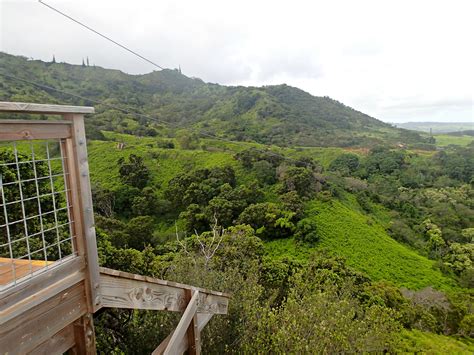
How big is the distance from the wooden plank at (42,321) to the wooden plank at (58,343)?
8 centimetres

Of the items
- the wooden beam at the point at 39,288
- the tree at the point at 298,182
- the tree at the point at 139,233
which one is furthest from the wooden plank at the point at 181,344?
the tree at the point at 298,182

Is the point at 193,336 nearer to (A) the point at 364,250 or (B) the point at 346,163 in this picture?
(A) the point at 364,250

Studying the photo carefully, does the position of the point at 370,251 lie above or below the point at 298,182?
below

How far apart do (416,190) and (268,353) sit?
40.6 metres

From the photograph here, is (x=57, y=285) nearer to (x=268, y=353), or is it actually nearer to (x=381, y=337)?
(x=268, y=353)

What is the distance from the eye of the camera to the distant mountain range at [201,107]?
153 feet

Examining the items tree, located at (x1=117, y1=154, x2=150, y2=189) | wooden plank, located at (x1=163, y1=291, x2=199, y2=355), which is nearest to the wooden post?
wooden plank, located at (x1=163, y1=291, x2=199, y2=355)

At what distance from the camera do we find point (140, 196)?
25.2 meters

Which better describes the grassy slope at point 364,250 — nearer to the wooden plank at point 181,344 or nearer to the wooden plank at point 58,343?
the wooden plank at point 181,344

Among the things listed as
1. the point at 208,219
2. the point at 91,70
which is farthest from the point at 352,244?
the point at 91,70

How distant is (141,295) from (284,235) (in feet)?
67.2

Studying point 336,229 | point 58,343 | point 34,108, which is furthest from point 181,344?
point 336,229

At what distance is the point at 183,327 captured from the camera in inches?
107

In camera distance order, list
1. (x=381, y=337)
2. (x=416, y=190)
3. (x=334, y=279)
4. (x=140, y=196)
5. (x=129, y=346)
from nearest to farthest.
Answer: (x=129, y=346) → (x=381, y=337) → (x=334, y=279) → (x=140, y=196) → (x=416, y=190)
